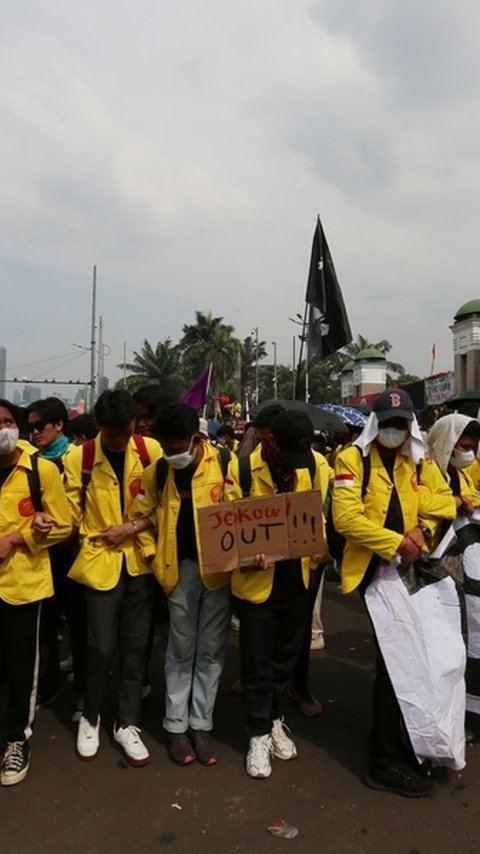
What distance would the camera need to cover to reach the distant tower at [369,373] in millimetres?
29516

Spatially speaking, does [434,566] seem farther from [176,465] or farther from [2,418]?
[2,418]

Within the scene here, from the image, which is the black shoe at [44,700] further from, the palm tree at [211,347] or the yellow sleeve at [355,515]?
the palm tree at [211,347]

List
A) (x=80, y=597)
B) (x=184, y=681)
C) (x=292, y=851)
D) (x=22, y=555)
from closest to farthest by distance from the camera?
(x=292, y=851)
(x=22, y=555)
(x=184, y=681)
(x=80, y=597)

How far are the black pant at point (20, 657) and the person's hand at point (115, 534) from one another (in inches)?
18.4

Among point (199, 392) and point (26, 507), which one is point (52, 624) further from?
point (199, 392)

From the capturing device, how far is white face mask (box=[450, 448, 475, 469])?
3666 millimetres

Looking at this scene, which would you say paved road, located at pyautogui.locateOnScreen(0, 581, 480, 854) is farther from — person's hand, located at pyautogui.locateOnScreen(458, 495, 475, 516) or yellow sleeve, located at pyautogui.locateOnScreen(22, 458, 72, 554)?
person's hand, located at pyautogui.locateOnScreen(458, 495, 475, 516)

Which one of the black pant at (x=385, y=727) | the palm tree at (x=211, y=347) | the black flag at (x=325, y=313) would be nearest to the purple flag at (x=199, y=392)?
the black flag at (x=325, y=313)

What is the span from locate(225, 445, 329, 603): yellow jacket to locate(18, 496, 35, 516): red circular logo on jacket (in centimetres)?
99

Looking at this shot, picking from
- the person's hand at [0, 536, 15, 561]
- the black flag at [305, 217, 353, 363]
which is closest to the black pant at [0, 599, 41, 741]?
the person's hand at [0, 536, 15, 561]

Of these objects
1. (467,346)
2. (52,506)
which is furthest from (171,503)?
(467,346)

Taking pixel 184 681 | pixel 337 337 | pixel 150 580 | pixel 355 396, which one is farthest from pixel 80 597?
pixel 355 396

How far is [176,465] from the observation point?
308 cm

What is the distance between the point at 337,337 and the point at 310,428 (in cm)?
537
